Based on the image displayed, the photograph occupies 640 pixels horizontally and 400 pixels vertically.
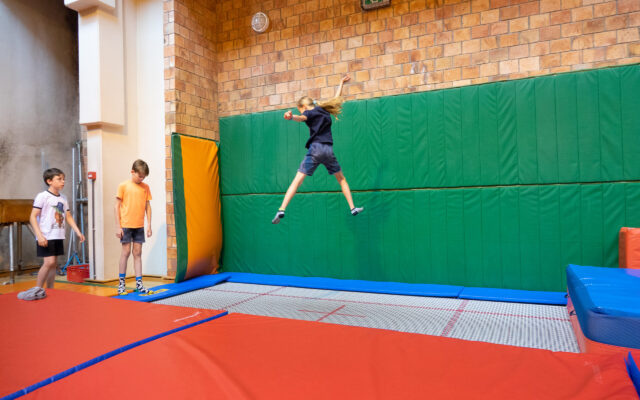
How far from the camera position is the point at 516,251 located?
13.6 ft

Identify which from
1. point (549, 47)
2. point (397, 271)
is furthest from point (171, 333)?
point (549, 47)

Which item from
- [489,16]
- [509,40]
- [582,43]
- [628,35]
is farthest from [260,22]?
[628,35]

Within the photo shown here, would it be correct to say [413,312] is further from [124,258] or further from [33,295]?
[124,258]

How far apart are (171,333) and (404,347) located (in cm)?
112

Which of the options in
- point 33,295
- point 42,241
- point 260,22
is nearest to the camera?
point 33,295

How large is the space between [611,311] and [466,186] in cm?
251

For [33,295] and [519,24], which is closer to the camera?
[33,295]

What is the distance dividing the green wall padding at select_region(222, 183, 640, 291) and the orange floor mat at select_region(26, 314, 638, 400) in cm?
275

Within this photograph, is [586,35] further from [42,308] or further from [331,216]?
[42,308]

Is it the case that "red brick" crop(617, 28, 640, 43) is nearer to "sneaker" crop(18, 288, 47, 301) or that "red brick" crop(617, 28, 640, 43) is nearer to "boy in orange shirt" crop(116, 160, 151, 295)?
"boy in orange shirt" crop(116, 160, 151, 295)

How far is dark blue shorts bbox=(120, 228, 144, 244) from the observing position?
4340 millimetres

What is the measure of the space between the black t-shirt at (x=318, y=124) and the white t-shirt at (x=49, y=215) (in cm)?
258

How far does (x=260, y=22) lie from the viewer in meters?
5.54

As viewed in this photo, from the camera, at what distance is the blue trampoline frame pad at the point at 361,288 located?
3.80 metres
